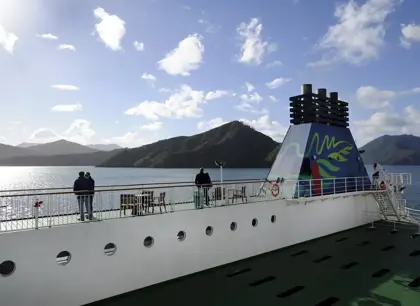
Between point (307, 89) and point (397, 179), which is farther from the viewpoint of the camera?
point (397, 179)

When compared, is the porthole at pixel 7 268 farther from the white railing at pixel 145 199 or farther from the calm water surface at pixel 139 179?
the calm water surface at pixel 139 179

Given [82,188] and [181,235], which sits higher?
[82,188]

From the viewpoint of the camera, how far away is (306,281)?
856 centimetres

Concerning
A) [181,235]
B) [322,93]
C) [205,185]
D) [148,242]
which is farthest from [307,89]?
[148,242]

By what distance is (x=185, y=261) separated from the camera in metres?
8.68

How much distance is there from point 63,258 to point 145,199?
2311mm

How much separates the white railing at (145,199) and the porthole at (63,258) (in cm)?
68

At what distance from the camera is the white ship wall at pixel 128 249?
6.29m

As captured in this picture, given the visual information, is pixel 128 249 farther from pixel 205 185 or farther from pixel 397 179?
pixel 397 179

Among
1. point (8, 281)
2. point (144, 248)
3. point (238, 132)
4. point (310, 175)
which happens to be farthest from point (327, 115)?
point (238, 132)

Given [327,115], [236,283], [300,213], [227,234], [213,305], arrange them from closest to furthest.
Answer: [213,305] → [236,283] → [227,234] → [300,213] → [327,115]

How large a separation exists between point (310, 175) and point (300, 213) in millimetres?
1866

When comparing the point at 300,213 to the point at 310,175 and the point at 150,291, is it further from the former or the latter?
the point at 150,291

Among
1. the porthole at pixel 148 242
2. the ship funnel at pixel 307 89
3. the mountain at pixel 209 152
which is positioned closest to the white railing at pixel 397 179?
the ship funnel at pixel 307 89
